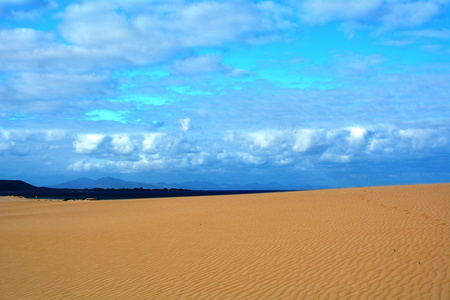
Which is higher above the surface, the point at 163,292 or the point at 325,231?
the point at 325,231

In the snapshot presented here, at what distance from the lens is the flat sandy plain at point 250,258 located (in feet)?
26.3

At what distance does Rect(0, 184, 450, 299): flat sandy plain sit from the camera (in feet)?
26.3

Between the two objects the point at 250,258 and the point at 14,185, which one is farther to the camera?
the point at 14,185

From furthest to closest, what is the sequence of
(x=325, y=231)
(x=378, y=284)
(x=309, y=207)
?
(x=309, y=207) < (x=325, y=231) < (x=378, y=284)

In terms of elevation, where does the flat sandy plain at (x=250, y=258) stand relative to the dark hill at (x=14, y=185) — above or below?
below

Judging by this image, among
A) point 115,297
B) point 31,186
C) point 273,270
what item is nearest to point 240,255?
point 273,270

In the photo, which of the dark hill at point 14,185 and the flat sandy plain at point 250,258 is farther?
the dark hill at point 14,185

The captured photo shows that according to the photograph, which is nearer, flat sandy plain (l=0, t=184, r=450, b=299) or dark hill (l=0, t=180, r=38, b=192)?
flat sandy plain (l=0, t=184, r=450, b=299)

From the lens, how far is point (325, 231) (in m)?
13.0

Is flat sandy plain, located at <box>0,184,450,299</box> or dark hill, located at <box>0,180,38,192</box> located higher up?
dark hill, located at <box>0,180,38,192</box>

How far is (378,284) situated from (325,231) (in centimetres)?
525

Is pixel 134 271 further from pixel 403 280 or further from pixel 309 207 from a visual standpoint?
pixel 309 207

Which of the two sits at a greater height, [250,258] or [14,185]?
[14,185]

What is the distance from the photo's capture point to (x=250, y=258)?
415 inches
